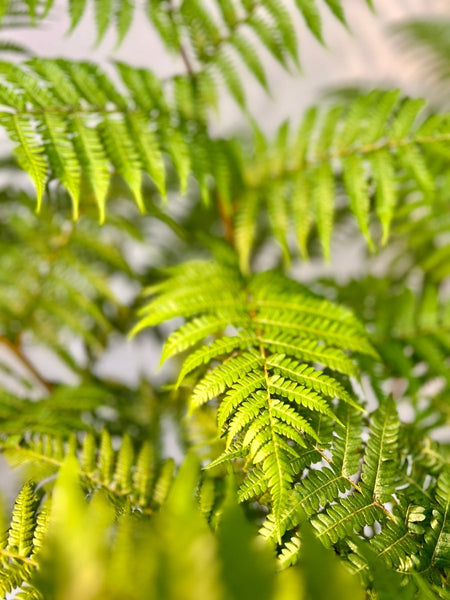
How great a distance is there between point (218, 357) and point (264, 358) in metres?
0.07

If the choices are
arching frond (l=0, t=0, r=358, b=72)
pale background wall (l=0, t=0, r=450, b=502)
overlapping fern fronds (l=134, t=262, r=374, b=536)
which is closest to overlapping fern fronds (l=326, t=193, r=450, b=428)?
overlapping fern fronds (l=134, t=262, r=374, b=536)

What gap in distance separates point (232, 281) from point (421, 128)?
38cm

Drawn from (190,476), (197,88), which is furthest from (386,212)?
(190,476)

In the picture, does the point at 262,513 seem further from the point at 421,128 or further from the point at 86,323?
the point at 86,323

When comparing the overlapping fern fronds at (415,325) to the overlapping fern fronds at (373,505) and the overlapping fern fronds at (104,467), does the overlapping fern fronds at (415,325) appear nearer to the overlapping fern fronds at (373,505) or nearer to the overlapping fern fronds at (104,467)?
the overlapping fern fronds at (373,505)

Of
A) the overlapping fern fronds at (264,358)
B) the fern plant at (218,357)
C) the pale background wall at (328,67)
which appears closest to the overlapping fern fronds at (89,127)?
the fern plant at (218,357)

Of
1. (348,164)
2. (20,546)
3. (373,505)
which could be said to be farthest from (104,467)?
(348,164)

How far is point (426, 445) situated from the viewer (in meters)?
0.59

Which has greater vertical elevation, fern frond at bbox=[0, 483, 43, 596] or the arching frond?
the arching frond

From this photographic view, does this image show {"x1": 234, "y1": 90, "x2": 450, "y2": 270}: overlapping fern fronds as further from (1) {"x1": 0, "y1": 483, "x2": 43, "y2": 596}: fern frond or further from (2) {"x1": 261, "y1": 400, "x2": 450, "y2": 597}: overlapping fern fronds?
(1) {"x1": 0, "y1": 483, "x2": 43, "y2": 596}: fern frond

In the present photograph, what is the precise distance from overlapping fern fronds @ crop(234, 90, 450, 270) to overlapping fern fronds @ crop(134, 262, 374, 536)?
13 cm

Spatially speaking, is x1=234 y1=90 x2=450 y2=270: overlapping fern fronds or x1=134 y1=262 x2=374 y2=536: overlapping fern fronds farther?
x1=234 y1=90 x2=450 y2=270: overlapping fern fronds

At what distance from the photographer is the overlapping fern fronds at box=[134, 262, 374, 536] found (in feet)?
1.53

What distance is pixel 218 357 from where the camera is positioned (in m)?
0.59
